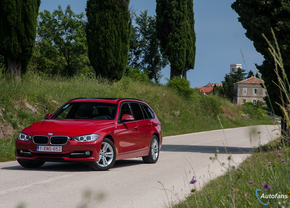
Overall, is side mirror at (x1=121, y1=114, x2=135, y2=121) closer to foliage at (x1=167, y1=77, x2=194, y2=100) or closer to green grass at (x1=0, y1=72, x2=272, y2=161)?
green grass at (x1=0, y1=72, x2=272, y2=161)

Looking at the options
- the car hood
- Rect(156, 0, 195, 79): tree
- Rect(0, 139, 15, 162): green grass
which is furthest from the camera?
Rect(156, 0, 195, 79): tree

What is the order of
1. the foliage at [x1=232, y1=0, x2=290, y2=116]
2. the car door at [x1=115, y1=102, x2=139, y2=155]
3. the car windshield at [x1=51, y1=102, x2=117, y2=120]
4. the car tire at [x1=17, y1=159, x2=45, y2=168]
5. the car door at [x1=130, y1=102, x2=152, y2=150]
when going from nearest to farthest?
1. the car tire at [x1=17, y1=159, x2=45, y2=168]
2. the car door at [x1=115, y1=102, x2=139, y2=155]
3. the car windshield at [x1=51, y1=102, x2=117, y2=120]
4. the car door at [x1=130, y1=102, x2=152, y2=150]
5. the foliage at [x1=232, y1=0, x2=290, y2=116]

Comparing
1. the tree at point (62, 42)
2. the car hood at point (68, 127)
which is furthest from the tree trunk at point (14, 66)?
the tree at point (62, 42)

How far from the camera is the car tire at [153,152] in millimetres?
11031

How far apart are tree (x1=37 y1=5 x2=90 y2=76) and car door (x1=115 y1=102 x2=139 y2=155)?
27486 mm

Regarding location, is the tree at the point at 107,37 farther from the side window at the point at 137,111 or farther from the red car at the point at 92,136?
the red car at the point at 92,136

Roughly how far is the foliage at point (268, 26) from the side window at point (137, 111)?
4.87 m

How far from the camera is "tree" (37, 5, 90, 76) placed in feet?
124

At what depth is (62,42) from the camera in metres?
37.9

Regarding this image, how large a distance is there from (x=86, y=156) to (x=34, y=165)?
178 centimetres

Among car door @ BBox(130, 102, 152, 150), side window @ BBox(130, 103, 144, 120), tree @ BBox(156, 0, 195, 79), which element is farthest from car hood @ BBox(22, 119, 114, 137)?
tree @ BBox(156, 0, 195, 79)

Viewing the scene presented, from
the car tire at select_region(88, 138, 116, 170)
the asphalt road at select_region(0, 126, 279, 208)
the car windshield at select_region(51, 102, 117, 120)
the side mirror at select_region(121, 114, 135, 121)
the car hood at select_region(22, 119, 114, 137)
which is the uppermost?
the car windshield at select_region(51, 102, 117, 120)

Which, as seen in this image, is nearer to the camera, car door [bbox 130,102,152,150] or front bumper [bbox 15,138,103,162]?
front bumper [bbox 15,138,103,162]

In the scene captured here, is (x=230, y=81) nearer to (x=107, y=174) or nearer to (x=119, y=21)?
(x=119, y=21)
